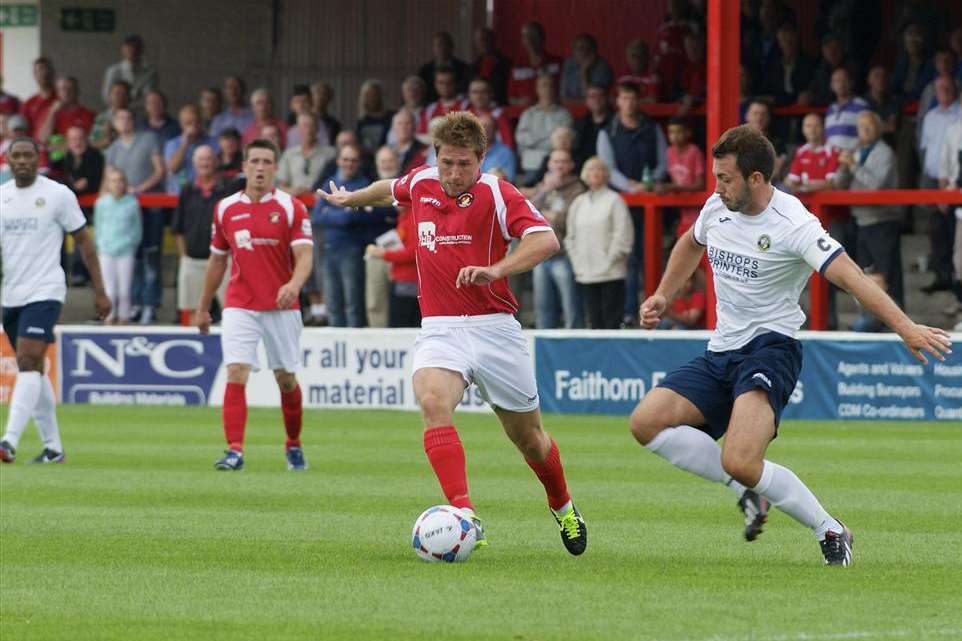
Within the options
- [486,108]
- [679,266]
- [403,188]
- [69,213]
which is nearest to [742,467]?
[679,266]

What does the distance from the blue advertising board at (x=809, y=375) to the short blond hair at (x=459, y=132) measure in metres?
9.63

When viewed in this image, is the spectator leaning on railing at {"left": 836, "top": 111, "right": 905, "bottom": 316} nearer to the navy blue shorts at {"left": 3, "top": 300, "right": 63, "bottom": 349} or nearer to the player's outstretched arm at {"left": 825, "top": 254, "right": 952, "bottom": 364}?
the navy blue shorts at {"left": 3, "top": 300, "right": 63, "bottom": 349}

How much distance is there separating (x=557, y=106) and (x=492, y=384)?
12.2 meters

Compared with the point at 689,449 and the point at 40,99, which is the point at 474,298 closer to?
the point at 689,449

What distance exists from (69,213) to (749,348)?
22.4 ft

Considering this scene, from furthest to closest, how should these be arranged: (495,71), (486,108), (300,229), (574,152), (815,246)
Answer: (495,71) → (486,108) → (574,152) → (300,229) → (815,246)

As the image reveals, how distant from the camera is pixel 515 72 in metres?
22.3

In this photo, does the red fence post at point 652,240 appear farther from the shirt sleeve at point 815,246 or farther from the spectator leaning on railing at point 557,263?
the shirt sleeve at point 815,246

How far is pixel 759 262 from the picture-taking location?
27.7ft

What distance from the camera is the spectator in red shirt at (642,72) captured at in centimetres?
2145

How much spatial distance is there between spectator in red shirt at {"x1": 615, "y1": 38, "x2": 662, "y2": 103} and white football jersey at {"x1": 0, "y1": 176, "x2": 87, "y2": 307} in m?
8.91

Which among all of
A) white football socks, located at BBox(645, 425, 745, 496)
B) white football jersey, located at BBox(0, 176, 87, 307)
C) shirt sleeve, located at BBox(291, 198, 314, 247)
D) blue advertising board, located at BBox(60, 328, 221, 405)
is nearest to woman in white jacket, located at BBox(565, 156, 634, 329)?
blue advertising board, located at BBox(60, 328, 221, 405)

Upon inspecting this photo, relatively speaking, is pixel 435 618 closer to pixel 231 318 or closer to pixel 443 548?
pixel 443 548

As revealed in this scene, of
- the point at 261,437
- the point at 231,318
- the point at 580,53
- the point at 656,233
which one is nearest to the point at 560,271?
the point at 656,233
